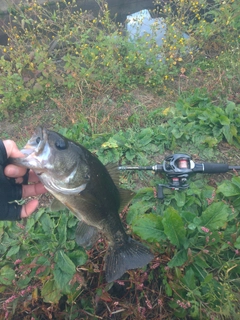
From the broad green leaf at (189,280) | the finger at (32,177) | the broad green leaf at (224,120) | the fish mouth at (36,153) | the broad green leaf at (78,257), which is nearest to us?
the fish mouth at (36,153)

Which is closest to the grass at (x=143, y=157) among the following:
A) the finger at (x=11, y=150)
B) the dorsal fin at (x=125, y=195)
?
the dorsal fin at (x=125, y=195)

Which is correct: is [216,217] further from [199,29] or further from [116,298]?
[199,29]

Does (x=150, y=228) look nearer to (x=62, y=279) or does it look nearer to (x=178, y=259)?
(x=178, y=259)

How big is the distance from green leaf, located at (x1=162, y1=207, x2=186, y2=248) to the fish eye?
106cm

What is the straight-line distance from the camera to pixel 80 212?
2.01m

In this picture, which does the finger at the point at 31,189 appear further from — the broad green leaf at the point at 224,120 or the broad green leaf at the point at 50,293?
the broad green leaf at the point at 224,120

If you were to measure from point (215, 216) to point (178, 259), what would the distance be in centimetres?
51

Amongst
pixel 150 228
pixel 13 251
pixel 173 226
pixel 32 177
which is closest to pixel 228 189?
pixel 173 226

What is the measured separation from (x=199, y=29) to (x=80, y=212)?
13.6 ft

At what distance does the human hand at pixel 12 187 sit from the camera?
2.01 metres

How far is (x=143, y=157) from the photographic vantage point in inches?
131

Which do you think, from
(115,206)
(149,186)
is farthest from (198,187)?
(115,206)

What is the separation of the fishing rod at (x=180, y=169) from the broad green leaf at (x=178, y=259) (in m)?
0.63

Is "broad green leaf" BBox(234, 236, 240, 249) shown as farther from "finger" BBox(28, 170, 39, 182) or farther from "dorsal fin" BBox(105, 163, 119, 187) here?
"finger" BBox(28, 170, 39, 182)
